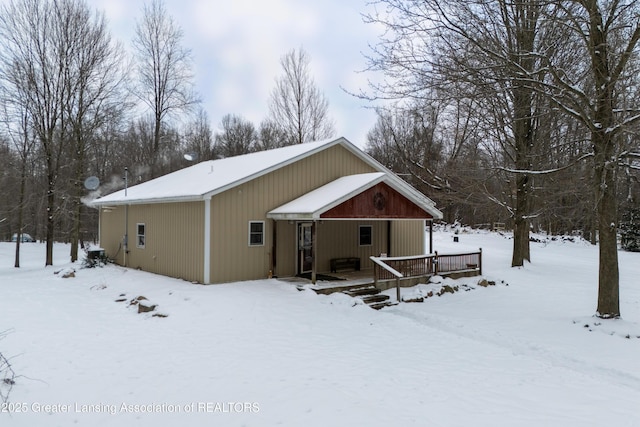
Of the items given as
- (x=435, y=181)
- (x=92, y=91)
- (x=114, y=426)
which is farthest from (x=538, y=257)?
(x=92, y=91)

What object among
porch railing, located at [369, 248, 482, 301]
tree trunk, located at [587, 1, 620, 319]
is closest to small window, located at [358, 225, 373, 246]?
porch railing, located at [369, 248, 482, 301]

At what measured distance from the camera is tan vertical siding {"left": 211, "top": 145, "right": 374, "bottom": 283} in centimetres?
1262

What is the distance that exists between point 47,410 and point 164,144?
27152mm

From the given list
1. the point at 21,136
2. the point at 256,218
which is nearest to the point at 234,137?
the point at 21,136

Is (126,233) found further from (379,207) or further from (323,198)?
(379,207)

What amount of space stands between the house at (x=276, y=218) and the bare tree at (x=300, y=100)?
16379 mm

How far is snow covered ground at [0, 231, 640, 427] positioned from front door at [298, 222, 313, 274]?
174 cm

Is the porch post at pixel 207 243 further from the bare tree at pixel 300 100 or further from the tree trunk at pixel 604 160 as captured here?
the bare tree at pixel 300 100

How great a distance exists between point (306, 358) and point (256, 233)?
6.66 metres

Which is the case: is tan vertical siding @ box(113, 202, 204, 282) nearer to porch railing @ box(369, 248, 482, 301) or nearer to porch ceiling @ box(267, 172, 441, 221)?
porch ceiling @ box(267, 172, 441, 221)

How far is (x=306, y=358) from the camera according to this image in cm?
734

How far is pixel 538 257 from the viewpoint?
23.0 metres

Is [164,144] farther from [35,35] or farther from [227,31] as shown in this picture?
[227,31]

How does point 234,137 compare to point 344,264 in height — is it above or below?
above
